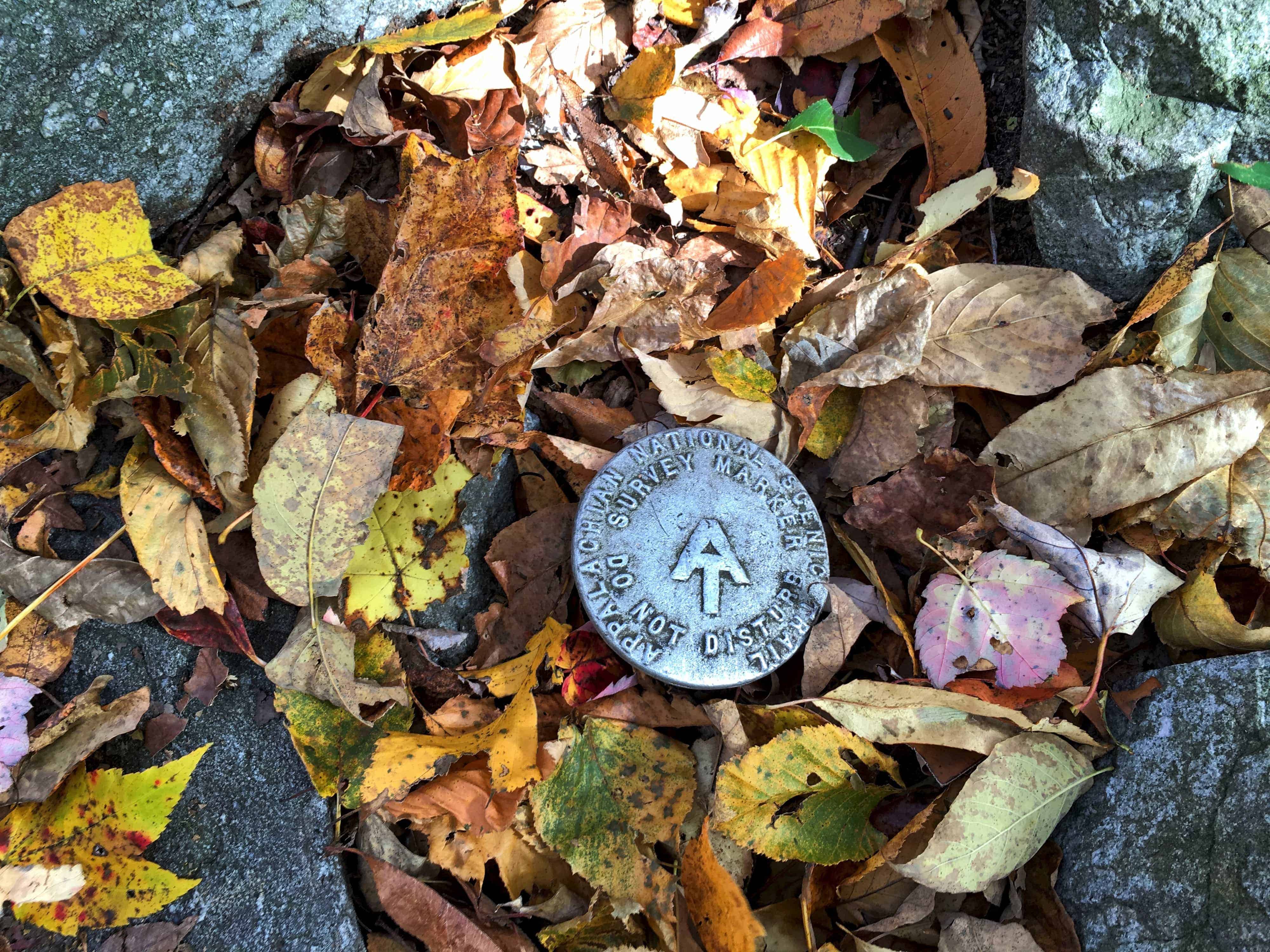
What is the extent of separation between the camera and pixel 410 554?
2.09 meters

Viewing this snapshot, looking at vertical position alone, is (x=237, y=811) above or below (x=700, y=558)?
below

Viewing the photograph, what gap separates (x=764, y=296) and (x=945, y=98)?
33.8 inches

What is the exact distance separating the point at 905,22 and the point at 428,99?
1385 millimetres

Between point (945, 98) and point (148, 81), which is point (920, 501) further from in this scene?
point (148, 81)

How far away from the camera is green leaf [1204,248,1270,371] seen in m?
2.23

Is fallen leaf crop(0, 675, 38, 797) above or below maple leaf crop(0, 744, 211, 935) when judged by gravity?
above

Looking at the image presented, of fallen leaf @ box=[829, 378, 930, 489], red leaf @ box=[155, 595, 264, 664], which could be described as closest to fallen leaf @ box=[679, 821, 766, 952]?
fallen leaf @ box=[829, 378, 930, 489]

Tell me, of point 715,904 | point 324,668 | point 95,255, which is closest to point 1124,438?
point 715,904

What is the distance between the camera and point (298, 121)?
2225mm

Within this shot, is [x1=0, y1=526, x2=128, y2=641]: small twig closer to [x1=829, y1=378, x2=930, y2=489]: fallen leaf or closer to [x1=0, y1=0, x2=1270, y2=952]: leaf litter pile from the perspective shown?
[x1=0, y1=0, x2=1270, y2=952]: leaf litter pile

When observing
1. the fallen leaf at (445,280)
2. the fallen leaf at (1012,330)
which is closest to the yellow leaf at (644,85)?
the fallen leaf at (445,280)

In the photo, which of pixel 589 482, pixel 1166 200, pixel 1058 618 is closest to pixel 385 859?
pixel 589 482

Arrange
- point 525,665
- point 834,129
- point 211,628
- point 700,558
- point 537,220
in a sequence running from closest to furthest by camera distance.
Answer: point 211,628 < point 525,665 < point 700,558 < point 537,220 < point 834,129

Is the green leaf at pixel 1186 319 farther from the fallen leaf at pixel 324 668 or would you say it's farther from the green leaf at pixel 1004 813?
the fallen leaf at pixel 324 668
